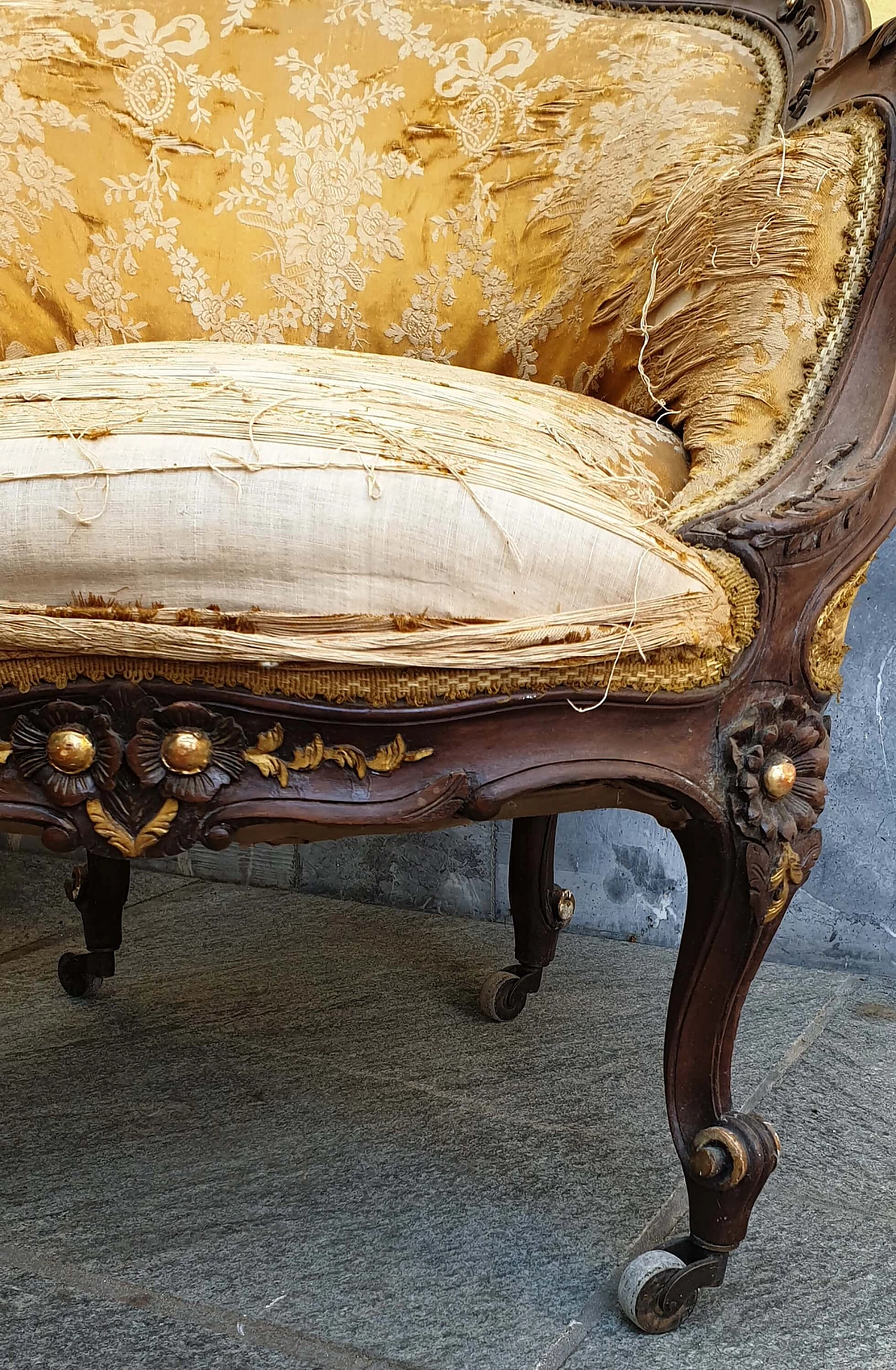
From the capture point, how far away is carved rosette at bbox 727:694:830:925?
71cm

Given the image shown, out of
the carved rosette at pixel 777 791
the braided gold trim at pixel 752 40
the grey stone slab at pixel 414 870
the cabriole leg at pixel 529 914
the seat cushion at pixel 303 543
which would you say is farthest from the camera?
the grey stone slab at pixel 414 870

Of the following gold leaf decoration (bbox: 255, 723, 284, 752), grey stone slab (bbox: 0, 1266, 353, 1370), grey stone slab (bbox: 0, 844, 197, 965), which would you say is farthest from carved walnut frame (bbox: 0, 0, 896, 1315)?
grey stone slab (bbox: 0, 844, 197, 965)

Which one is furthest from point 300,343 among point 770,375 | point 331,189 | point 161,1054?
point 161,1054

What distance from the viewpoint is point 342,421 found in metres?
0.63

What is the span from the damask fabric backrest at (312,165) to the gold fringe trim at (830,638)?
1.44 ft

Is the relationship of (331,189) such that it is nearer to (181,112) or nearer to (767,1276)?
(181,112)

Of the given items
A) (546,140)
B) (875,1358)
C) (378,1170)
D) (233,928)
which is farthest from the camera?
(233,928)

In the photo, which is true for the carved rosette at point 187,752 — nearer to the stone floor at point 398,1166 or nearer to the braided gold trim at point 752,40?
the stone floor at point 398,1166

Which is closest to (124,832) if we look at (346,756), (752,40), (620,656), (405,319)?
(346,756)

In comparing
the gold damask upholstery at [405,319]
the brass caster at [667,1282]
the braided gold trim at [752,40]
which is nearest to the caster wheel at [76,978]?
the gold damask upholstery at [405,319]

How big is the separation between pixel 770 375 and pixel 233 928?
1.12 meters

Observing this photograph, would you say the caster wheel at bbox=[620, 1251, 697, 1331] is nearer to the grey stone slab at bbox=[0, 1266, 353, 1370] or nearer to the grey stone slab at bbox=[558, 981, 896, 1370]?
the grey stone slab at bbox=[558, 981, 896, 1370]

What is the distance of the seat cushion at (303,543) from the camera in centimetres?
60

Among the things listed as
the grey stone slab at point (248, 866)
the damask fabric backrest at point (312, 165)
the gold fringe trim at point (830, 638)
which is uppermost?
the damask fabric backrest at point (312, 165)
